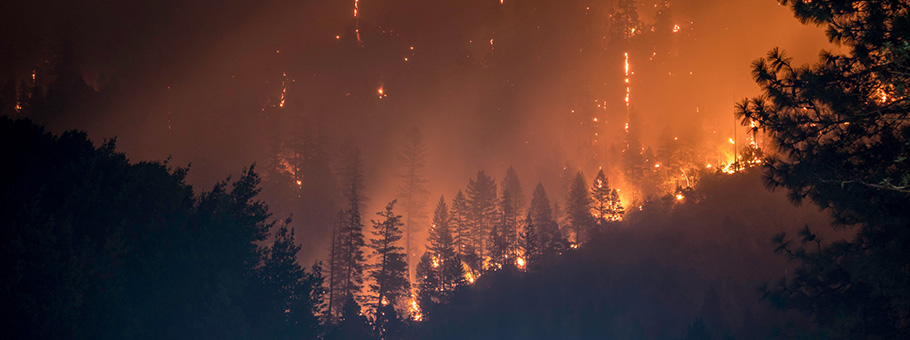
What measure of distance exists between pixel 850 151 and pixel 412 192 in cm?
7348

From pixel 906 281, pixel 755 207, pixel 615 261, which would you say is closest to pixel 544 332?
pixel 615 261

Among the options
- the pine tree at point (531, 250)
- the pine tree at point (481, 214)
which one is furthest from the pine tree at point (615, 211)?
the pine tree at point (481, 214)

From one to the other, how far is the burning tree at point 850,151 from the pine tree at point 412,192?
214 feet

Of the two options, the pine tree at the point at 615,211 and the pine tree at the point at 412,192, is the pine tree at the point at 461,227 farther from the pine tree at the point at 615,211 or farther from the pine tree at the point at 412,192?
the pine tree at the point at 615,211

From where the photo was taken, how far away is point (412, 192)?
80.9m

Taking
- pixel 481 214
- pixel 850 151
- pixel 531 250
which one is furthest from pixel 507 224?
pixel 850 151

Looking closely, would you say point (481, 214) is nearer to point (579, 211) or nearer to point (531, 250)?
point (579, 211)

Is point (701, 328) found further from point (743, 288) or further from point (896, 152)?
point (896, 152)

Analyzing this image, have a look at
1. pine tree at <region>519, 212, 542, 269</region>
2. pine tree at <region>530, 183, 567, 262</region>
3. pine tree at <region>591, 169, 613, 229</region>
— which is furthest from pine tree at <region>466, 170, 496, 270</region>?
pine tree at <region>591, 169, 613, 229</region>

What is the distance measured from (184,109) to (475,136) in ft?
263

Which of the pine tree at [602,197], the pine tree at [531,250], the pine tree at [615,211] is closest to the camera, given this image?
the pine tree at [531,250]

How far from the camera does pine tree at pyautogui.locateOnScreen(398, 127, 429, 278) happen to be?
75.6 meters

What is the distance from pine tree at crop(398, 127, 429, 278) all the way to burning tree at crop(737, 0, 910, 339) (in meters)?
65.3

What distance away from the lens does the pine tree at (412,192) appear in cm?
7562
